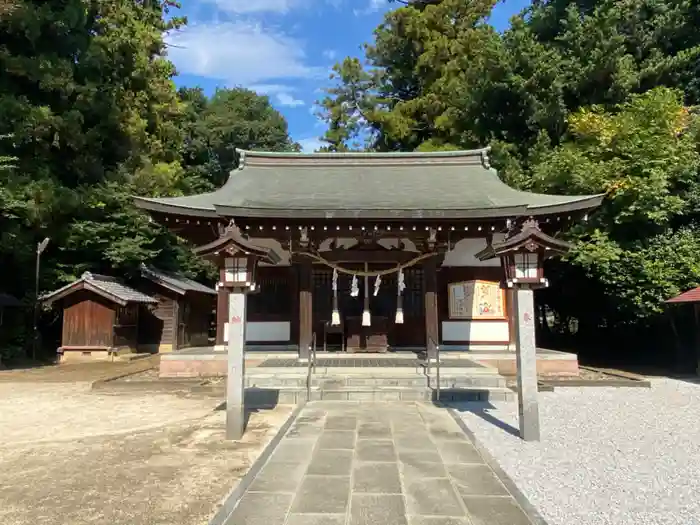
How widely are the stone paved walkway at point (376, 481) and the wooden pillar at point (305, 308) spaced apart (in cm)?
361

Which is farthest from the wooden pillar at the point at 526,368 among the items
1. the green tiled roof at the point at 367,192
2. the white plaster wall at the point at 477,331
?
the white plaster wall at the point at 477,331

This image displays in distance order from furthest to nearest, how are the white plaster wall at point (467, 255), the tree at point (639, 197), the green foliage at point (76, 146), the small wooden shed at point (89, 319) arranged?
the small wooden shed at point (89, 319)
the green foliage at point (76, 146)
the tree at point (639, 197)
the white plaster wall at point (467, 255)

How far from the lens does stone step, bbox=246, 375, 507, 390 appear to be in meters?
7.91

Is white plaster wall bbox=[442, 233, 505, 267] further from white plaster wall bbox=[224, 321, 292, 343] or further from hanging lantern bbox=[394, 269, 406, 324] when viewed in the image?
white plaster wall bbox=[224, 321, 292, 343]

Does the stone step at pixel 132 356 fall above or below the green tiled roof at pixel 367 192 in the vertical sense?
below

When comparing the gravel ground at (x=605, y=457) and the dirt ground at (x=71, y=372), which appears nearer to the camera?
the gravel ground at (x=605, y=457)

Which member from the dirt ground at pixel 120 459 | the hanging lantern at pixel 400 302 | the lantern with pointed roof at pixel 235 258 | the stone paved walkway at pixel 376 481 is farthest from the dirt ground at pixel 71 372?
the stone paved walkway at pixel 376 481

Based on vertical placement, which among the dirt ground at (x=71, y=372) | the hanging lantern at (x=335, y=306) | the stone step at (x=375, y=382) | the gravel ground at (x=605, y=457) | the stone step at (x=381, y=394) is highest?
the hanging lantern at (x=335, y=306)

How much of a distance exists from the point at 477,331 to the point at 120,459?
821 centimetres

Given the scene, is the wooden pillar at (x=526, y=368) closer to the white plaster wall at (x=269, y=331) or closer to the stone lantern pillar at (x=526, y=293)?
the stone lantern pillar at (x=526, y=293)

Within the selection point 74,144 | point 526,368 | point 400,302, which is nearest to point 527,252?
point 526,368

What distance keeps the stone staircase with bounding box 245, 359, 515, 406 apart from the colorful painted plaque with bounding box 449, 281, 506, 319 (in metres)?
2.46

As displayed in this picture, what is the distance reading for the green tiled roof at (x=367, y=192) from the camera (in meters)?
8.80

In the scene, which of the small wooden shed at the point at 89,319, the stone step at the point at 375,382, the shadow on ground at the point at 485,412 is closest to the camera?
the shadow on ground at the point at 485,412
